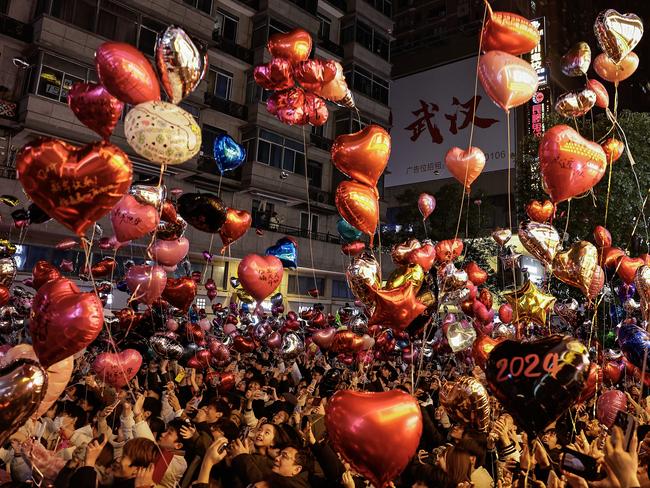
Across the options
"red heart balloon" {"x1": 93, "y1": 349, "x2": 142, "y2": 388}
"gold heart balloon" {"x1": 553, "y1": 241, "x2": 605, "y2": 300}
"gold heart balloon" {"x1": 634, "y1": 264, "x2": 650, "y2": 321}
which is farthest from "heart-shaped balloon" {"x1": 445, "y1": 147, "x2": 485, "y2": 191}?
"red heart balloon" {"x1": 93, "y1": 349, "x2": 142, "y2": 388}

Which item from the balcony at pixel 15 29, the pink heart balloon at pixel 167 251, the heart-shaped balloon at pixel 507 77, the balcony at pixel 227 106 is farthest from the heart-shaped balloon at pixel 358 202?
the balcony at pixel 227 106

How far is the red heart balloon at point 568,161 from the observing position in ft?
16.5

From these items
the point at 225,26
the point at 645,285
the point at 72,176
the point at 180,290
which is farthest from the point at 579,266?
the point at 225,26

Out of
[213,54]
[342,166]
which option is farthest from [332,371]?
[213,54]

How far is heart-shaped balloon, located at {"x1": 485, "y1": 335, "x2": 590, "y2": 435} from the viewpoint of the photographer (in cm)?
279

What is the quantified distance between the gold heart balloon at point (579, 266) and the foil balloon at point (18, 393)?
5.02 m

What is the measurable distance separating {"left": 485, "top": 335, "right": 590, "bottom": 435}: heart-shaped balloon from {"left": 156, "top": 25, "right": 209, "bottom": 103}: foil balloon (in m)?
3.01

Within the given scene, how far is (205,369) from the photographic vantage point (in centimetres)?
920

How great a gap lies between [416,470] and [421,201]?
5.98 meters

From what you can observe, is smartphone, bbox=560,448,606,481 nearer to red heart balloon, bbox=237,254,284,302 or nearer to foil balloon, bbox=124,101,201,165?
foil balloon, bbox=124,101,201,165

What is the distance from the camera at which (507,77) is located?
15.6ft

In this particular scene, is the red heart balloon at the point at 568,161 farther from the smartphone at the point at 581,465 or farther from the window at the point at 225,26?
the window at the point at 225,26

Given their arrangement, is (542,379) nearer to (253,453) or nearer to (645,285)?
(253,453)

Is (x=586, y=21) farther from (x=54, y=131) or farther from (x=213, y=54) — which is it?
(x=54, y=131)
